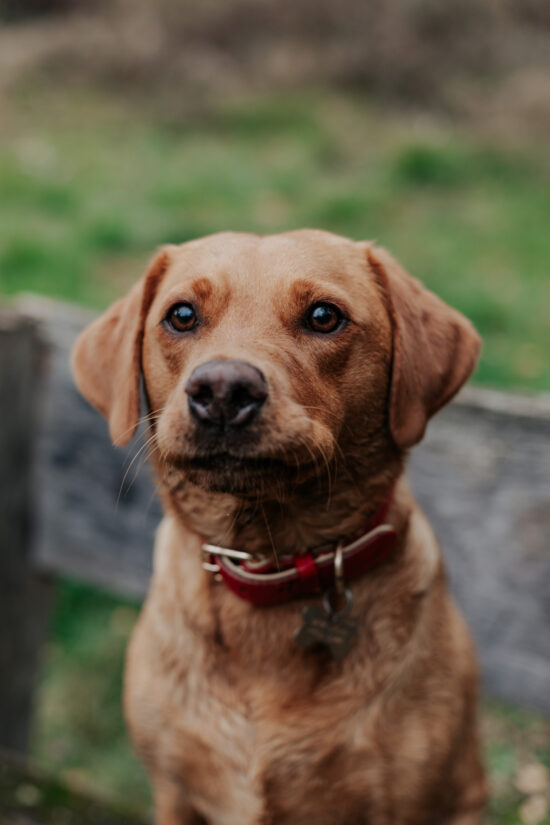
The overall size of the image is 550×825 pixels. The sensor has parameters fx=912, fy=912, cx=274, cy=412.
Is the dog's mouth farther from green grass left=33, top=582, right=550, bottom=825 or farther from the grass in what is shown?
the grass

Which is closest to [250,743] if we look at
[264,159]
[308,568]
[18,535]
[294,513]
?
[308,568]

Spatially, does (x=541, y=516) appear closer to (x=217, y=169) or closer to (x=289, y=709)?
(x=289, y=709)

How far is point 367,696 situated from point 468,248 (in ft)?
13.4

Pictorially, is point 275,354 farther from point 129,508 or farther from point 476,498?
point 129,508

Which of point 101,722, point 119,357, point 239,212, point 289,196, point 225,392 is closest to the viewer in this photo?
point 225,392

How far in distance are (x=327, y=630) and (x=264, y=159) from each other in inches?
204

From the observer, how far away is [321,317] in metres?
2.02

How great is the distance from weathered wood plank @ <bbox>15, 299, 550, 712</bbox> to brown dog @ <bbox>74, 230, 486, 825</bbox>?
341 mm

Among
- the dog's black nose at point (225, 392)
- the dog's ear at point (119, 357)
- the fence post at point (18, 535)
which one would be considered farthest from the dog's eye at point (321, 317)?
the fence post at point (18, 535)

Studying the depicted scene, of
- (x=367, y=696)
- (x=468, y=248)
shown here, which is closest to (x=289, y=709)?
(x=367, y=696)

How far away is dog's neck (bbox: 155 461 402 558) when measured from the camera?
82.0 inches

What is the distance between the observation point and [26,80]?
26.7 ft

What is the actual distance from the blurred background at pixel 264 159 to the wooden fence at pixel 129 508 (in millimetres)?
946

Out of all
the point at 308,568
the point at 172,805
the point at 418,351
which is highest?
the point at 418,351
